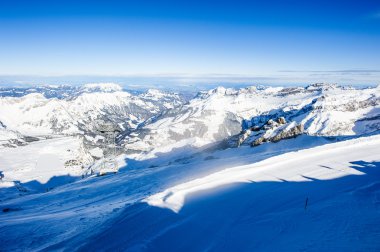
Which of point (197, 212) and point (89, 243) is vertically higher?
point (197, 212)

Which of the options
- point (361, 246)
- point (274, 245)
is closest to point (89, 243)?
point (274, 245)

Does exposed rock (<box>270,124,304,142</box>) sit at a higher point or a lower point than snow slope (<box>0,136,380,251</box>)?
lower

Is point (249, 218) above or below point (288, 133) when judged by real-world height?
above

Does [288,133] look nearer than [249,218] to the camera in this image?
No

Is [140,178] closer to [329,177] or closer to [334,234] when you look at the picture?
[329,177]

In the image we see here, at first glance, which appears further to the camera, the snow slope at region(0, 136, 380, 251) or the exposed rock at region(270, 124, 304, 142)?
the exposed rock at region(270, 124, 304, 142)

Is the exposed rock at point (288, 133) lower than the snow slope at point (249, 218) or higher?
lower

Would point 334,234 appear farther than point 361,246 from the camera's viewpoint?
Yes

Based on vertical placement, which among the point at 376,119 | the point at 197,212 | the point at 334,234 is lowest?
the point at 376,119

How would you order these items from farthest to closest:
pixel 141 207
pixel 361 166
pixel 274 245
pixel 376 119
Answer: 1. pixel 376 119
2. pixel 361 166
3. pixel 141 207
4. pixel 274 245

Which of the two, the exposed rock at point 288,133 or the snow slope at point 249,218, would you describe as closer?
the snow slope at point 249,218

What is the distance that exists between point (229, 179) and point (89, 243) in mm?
10609

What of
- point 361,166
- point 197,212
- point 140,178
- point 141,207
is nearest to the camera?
point 197,212

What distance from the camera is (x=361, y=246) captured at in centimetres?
1090
